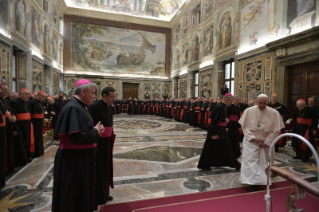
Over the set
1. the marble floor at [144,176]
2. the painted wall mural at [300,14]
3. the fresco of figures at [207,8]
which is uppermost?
the fresco of figures at [207,8]

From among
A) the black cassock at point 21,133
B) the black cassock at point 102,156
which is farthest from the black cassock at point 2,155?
the black cassock at point 102,156

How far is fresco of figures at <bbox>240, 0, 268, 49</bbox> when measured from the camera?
9178 millimetres

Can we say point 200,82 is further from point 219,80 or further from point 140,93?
point 140,93

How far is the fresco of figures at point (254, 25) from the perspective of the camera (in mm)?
9178

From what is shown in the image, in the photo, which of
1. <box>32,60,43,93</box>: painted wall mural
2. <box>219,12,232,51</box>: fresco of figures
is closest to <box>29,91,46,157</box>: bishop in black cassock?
<box>32,60,43,93</box>: painted wall mural

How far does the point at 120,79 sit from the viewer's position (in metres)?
22.0

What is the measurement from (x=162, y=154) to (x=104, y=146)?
3.07 m

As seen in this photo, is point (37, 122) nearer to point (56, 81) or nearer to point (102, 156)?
point (102, 156)

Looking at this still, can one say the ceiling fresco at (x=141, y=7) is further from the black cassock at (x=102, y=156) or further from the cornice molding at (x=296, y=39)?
the black cassock at (x=102, y=156)

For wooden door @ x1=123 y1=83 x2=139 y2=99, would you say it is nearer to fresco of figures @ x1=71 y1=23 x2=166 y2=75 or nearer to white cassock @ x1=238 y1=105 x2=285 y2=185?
fresco of figures @ x1=71 y1=23 x2=166 y2=75

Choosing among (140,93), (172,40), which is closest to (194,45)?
(172,40)

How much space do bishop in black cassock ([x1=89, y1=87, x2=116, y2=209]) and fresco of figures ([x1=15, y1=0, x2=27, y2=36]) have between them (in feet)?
31.5

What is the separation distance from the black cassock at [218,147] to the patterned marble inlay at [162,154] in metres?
0.96

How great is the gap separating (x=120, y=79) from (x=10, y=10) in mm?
13705
